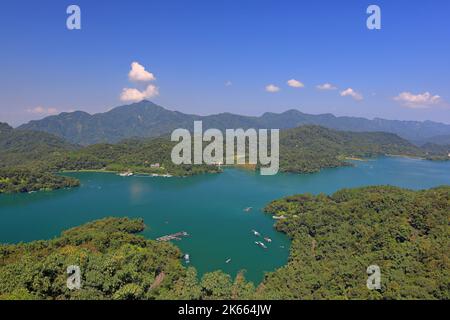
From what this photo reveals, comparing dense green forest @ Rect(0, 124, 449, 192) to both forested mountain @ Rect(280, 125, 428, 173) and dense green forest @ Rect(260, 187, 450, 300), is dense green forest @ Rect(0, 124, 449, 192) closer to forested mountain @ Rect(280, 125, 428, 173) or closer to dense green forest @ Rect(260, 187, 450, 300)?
forested mountain @ Rect(280, 125, 428, 173)

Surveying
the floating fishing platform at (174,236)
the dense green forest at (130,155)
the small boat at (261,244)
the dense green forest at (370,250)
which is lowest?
the small boat at (261,244)

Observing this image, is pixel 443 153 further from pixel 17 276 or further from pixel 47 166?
pixel 17 276

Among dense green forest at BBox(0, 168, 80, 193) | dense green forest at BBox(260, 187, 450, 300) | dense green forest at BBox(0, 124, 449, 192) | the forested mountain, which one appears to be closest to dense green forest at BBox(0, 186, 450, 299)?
dense green forest at BBox(260, 187, 450, 300)

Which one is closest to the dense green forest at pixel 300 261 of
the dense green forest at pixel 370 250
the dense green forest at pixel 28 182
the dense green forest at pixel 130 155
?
the dense green forest at pixel 370 250

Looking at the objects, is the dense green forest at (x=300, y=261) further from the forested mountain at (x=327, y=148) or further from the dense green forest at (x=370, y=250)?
the forested mountain at (x=327, y=148)

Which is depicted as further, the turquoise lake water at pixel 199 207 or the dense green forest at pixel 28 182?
the dense green forest at pixel 28 182

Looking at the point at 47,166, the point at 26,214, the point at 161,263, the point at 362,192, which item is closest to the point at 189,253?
the point at 161,263
